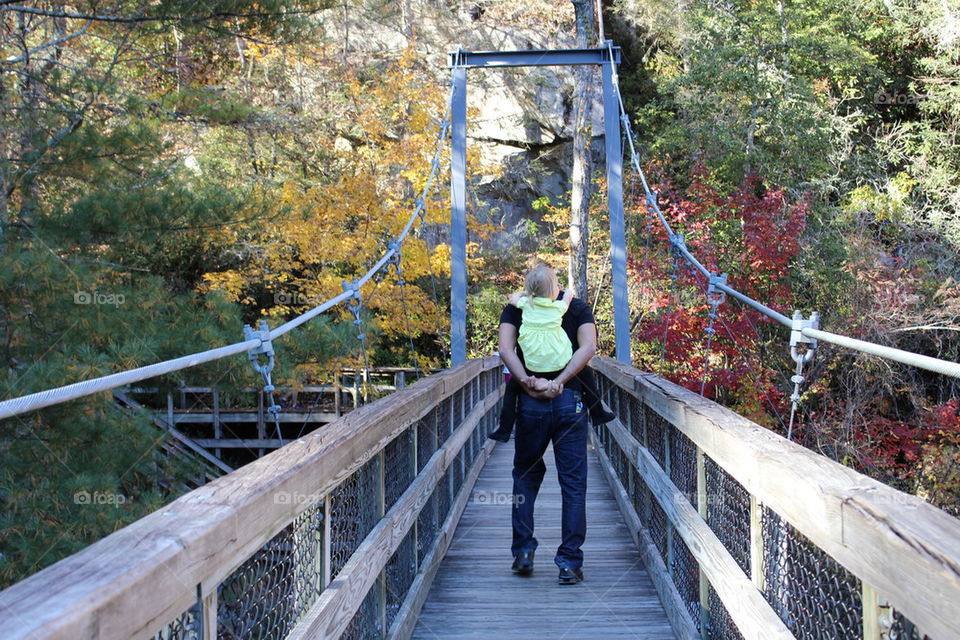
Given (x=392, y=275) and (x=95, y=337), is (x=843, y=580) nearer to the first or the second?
(x=95, y=337)

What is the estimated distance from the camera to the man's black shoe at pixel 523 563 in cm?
398

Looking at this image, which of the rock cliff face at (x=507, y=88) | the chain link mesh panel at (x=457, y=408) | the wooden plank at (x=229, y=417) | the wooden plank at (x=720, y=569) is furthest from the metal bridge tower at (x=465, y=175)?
the rock cliff face at (x=507, y=88)

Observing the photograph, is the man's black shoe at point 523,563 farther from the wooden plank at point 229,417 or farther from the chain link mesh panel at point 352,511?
the wooden plank at point 229,417

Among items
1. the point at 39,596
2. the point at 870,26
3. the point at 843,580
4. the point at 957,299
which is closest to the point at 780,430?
the point at 957,299

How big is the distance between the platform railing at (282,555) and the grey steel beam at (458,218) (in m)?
4.21

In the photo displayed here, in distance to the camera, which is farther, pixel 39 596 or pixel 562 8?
pixel 562 8

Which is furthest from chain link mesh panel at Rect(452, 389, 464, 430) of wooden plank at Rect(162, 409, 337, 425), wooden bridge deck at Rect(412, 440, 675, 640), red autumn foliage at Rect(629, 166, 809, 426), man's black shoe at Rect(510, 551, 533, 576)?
wooden plank at Rect(162, 409, 337, 425)

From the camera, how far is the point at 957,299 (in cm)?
1209

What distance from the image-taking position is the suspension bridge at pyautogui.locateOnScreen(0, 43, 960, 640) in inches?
44.3

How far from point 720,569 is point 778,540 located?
423 mm

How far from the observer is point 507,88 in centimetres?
2112

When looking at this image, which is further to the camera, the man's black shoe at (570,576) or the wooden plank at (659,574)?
the man's black shoe at (570,576)

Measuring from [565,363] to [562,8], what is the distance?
65.8 feet

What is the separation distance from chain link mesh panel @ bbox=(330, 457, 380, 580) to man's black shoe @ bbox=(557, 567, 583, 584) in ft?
4.31
